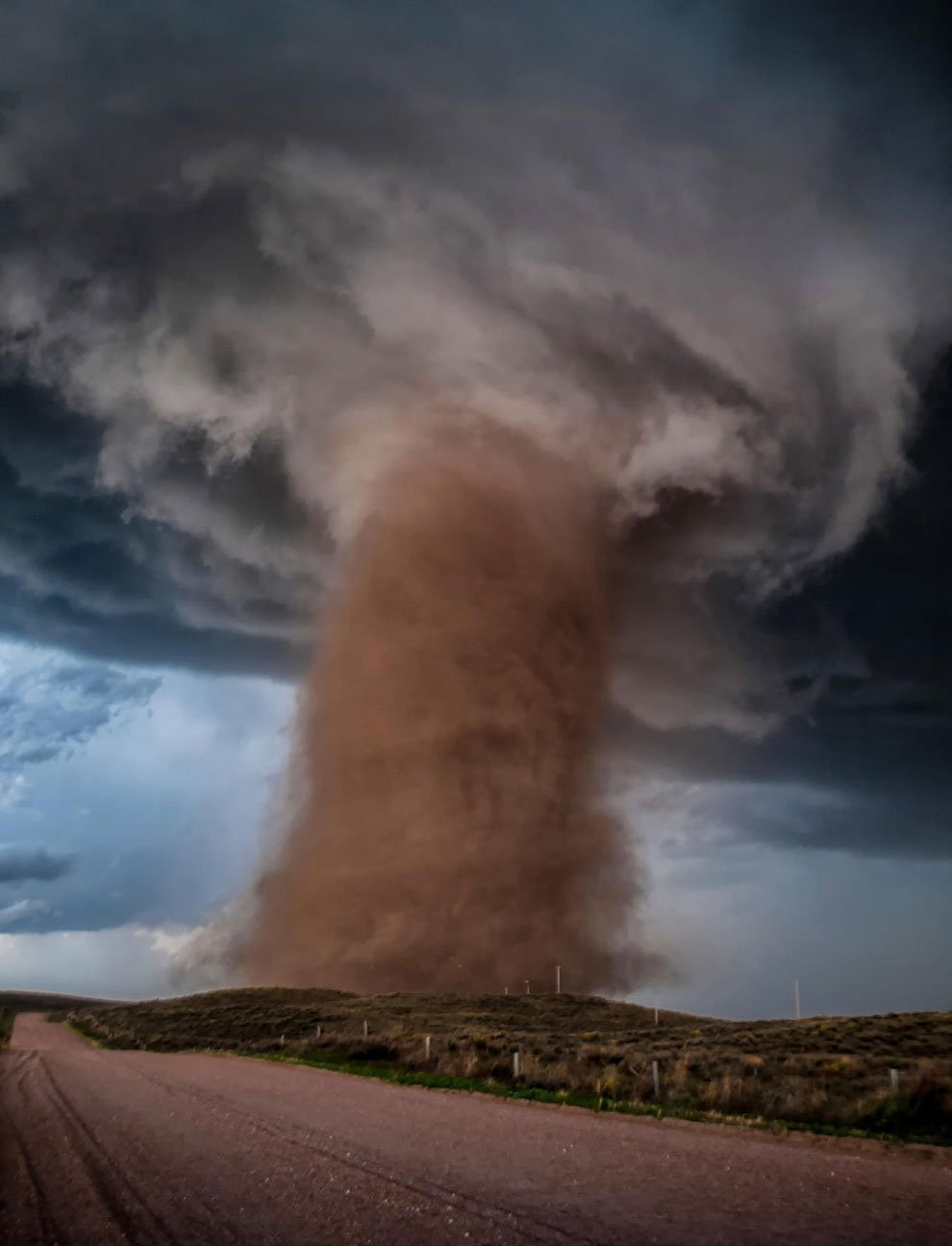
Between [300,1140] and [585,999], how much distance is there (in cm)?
6381

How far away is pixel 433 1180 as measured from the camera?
8.59 m

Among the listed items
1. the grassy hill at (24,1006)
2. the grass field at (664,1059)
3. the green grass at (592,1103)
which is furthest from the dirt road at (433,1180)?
the grassy hill at (24,1006)

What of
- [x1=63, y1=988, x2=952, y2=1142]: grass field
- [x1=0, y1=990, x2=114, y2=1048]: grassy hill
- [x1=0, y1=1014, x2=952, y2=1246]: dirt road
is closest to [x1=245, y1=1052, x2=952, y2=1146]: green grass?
[x1=63, y1=988, x2=952, y2=1142]: grass field

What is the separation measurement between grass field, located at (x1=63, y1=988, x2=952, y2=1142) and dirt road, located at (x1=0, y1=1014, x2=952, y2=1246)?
3.23 m

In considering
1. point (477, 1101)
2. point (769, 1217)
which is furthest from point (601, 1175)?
point (477, 1101)

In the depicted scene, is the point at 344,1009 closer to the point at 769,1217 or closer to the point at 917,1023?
the point at 917,1023

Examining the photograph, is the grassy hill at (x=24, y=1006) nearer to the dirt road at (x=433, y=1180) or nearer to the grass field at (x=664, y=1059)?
the grass field at (x=664, y=1059)

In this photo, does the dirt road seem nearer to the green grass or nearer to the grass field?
the green grass

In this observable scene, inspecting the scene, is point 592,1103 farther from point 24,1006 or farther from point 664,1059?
point 24,1006

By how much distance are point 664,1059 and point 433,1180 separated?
1612cm

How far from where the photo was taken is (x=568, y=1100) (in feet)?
53.8

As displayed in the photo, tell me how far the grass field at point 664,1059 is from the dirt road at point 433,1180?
10.6ft

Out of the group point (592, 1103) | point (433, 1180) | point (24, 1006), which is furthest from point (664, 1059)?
point (24, 1006)

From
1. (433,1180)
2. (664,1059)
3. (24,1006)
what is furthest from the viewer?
(24,1006)
